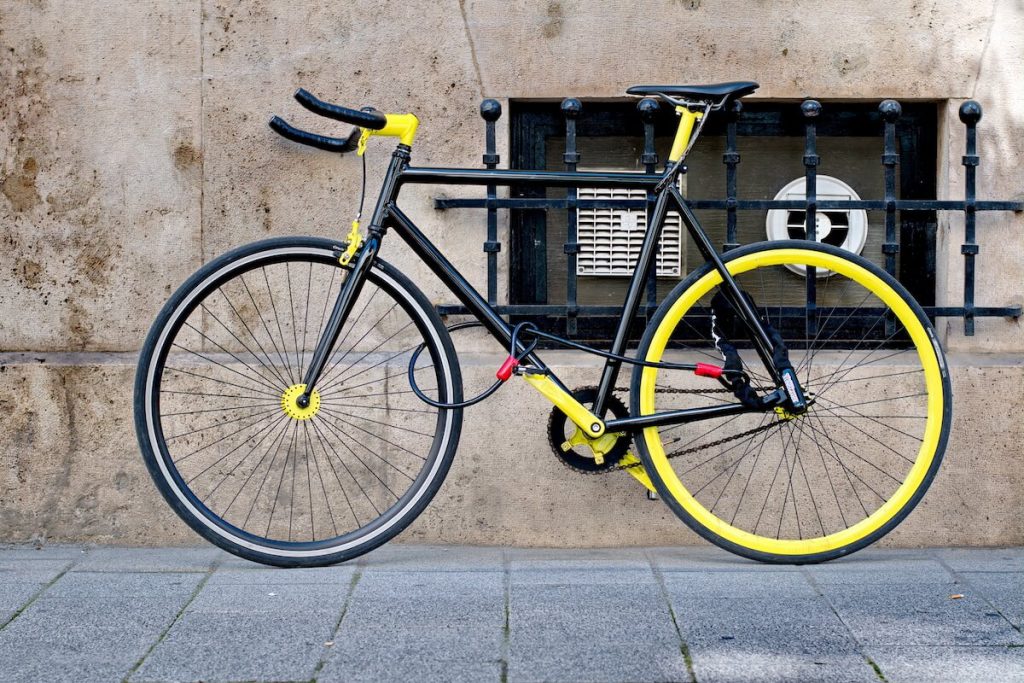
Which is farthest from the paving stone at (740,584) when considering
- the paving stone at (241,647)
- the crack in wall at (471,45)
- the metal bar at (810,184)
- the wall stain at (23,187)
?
the wall stain at (23,187)

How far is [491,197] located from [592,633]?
1.61 metres

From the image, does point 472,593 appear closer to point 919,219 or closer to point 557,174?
point 557,174

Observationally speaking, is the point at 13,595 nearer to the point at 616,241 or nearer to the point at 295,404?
the point at 295,404

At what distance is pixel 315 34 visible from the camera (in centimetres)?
404

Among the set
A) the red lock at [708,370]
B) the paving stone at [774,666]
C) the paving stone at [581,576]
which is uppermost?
the red lock at [708,370]

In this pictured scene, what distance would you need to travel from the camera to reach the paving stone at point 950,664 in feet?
8.98

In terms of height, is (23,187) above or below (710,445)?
above

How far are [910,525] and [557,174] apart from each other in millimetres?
1734

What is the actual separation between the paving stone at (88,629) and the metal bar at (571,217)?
59.8 inches

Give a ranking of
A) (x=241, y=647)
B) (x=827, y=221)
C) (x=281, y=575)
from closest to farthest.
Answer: (x=241, y=647) → (x=281, y=575) → (x=827, y=221)

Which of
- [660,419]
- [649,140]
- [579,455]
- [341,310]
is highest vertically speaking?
[649,140]

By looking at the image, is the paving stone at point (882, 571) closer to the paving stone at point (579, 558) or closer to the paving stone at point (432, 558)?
the paving stone at point (579, 558)

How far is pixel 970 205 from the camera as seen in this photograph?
3973 millimetres

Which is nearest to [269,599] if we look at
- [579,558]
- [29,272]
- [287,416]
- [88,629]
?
[88,629]
